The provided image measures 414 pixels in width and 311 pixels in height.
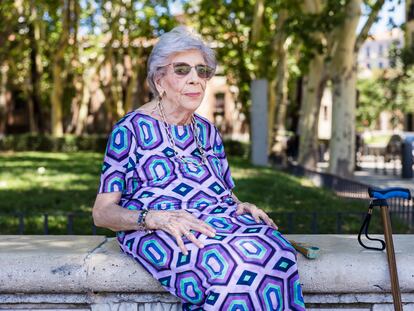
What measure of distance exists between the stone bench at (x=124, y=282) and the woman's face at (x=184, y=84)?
0.79 metres

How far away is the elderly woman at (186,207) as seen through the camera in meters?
2.77

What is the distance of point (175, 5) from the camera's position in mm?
28812

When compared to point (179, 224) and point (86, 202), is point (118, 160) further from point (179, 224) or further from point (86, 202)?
point (86, 202)

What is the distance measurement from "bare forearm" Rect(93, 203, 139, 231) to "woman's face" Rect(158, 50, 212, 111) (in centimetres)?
59

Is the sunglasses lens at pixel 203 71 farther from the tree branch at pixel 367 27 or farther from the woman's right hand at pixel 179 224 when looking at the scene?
the tree branch at pixel 367 27

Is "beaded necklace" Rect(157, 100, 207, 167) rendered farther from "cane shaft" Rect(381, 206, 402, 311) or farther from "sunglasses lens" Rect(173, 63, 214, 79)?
"cane shaft" Rect(381, 206, 402, 311)

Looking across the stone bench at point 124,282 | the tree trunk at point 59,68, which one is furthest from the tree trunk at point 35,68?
the stone bench at point 124,282

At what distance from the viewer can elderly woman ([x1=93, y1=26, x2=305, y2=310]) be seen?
2768 mm

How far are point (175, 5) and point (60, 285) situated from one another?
2675cm

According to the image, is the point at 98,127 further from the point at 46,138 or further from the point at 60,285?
the point at 60,285

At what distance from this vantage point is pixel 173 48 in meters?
3.16

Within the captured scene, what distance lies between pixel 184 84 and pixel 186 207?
61 cm

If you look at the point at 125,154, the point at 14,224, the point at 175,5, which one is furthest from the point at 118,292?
the point at 175,5

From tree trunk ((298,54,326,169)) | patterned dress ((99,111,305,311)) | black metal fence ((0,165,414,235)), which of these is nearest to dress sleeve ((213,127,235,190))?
patterned dress ((99,111,305,311))
